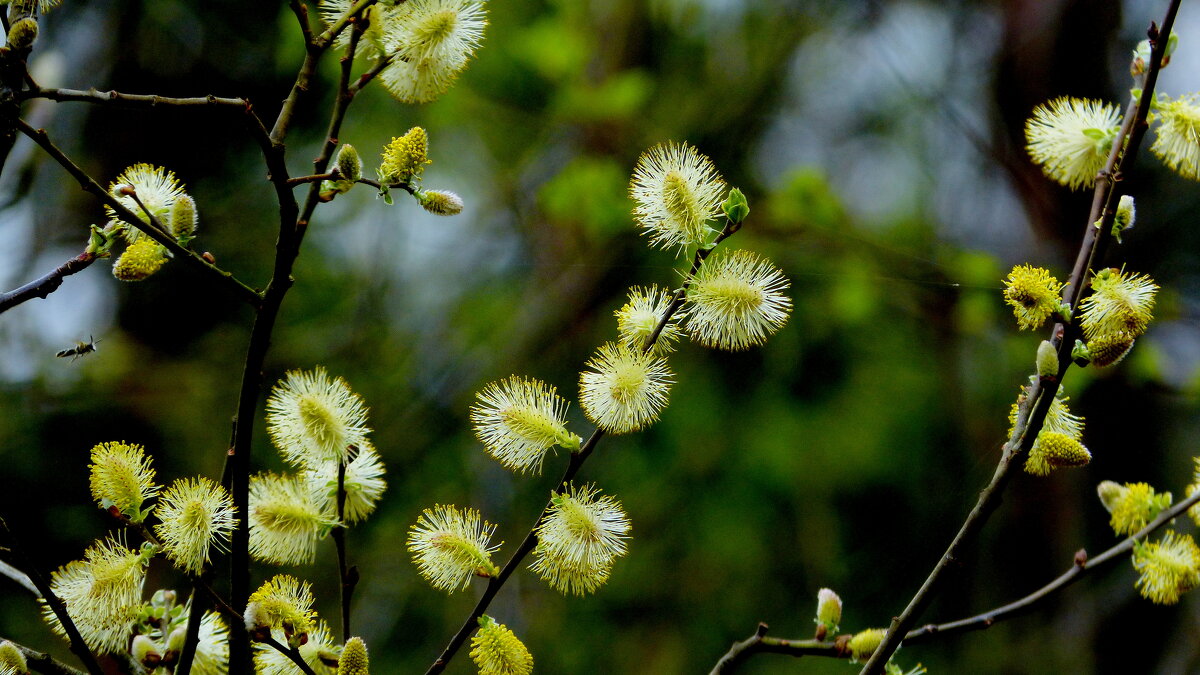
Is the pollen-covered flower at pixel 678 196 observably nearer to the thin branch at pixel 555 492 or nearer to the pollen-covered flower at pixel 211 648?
the thin branch at pixel 555 492

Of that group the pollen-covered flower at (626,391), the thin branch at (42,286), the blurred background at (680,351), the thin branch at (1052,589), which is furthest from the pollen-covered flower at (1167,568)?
the blurred background at (680,351)

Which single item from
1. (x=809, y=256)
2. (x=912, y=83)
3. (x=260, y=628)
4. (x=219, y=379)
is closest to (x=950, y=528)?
(x=260, y=628)

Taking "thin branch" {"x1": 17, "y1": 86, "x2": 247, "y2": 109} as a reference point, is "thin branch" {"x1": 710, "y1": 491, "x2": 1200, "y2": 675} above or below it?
below

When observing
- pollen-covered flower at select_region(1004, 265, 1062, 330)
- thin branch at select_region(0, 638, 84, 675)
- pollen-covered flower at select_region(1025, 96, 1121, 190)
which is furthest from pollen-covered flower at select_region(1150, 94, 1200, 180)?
thin branch at select_region(0, 638, 84, 675)

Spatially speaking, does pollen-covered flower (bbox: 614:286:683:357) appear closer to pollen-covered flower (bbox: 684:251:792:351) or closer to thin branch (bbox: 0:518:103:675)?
pollen-covered flower (bbox: 684:251:792:351)

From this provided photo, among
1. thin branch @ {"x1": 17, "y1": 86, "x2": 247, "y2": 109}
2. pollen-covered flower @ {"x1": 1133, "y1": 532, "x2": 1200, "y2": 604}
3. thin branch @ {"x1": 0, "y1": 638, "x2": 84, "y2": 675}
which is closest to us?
thin branch @ {"x1": 17, "y1": 86, "x2": 247, "y2": 109}

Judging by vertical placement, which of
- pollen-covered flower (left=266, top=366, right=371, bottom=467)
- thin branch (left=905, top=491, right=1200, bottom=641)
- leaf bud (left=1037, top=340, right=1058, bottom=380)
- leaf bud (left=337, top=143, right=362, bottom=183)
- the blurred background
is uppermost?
the blurred background

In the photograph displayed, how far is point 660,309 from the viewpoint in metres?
0.79

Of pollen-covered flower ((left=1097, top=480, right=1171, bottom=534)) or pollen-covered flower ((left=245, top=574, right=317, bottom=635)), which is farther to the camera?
pollen-covered flower ((left=1097, top=480, right=1171, bottom=534))

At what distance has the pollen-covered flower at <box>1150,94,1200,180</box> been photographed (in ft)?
2.59

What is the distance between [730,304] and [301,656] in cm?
46

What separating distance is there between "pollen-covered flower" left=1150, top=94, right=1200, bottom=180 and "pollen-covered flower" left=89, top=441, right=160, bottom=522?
89cm

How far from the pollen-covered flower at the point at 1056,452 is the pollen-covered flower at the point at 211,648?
2.32 feet

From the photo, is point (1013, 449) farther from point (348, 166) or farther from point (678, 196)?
point (348, 166)
